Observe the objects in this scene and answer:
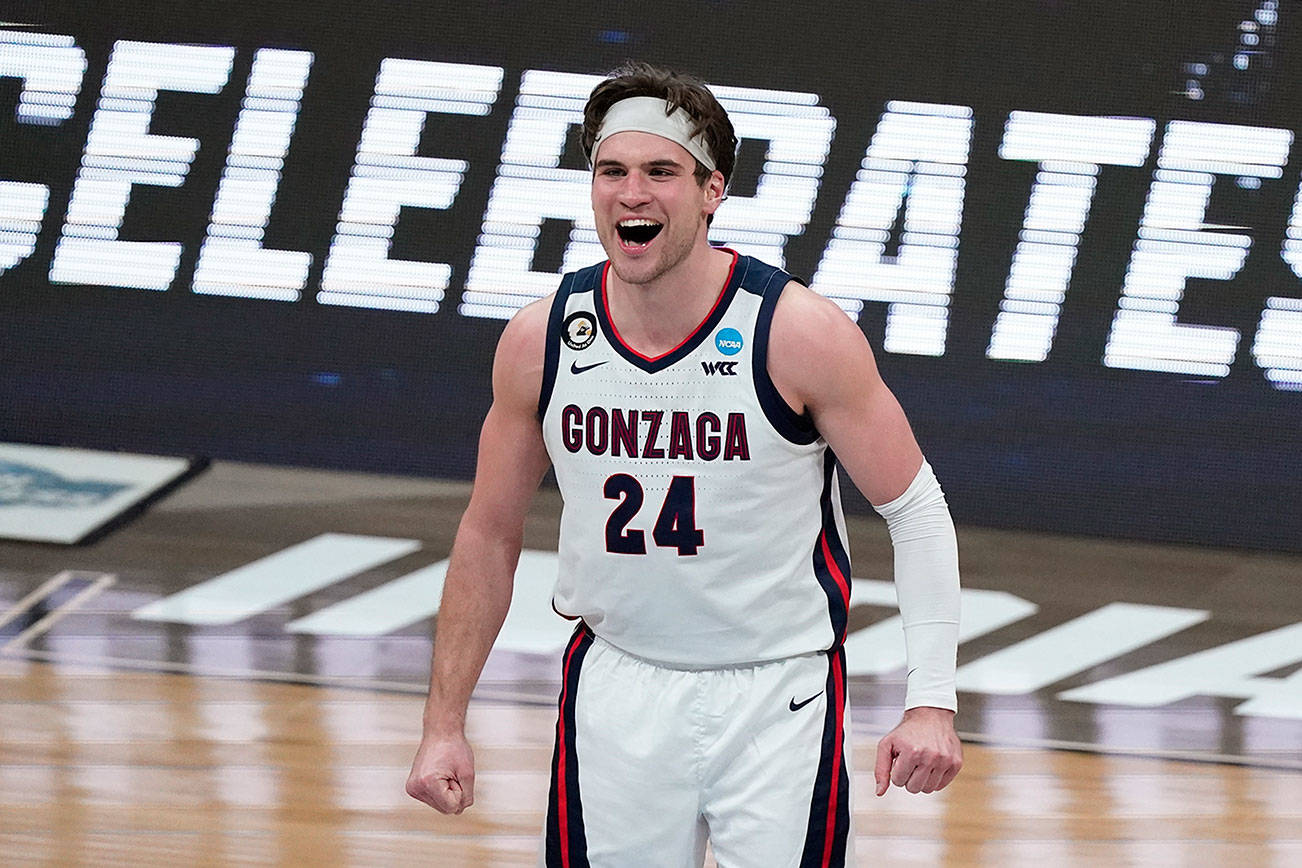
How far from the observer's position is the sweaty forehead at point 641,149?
1891 millimetres

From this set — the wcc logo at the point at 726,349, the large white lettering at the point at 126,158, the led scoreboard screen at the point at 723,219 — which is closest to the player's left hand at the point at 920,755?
the wcc logo at the point at 726,349

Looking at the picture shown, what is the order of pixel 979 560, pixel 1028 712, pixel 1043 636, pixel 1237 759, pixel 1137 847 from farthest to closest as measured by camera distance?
pixel 979 560
pixel 1043 636
pixel 1028 712
pixel 1237 759
pixel 1137 847

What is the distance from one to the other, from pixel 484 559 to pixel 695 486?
1.02 feet

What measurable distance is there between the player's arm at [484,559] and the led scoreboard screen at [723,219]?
3.52m

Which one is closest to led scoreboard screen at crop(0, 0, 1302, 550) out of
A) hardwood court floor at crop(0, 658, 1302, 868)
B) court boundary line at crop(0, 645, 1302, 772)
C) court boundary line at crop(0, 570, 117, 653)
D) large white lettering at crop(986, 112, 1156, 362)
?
large white lettering at crop(986, 112, 1156, 362)

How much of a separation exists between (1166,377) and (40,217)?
3734mm

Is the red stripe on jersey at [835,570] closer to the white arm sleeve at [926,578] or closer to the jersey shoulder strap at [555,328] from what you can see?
the white arm sleeve at [926,578]

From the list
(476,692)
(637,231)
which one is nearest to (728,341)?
(637,231)

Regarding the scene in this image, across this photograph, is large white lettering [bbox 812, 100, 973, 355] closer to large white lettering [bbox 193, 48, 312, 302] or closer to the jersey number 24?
large white lettering [bbox 193, 48, 312, 302]

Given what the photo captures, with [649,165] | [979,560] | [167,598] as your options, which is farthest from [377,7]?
[649,165]

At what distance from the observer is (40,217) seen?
5926mm

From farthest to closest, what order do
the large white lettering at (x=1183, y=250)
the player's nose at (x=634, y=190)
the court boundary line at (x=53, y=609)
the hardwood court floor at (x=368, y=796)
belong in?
the large white lettering at (x=1183, y=250) < the court boundary line at (x=53, y=609) < the hardwood court floor at (x=368, y=796) < the player's nose at (x=634, y=190)

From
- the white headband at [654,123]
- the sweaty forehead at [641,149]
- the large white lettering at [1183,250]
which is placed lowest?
the sweaty forehead at [641,149]

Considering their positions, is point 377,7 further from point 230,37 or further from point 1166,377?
point 1166,377
